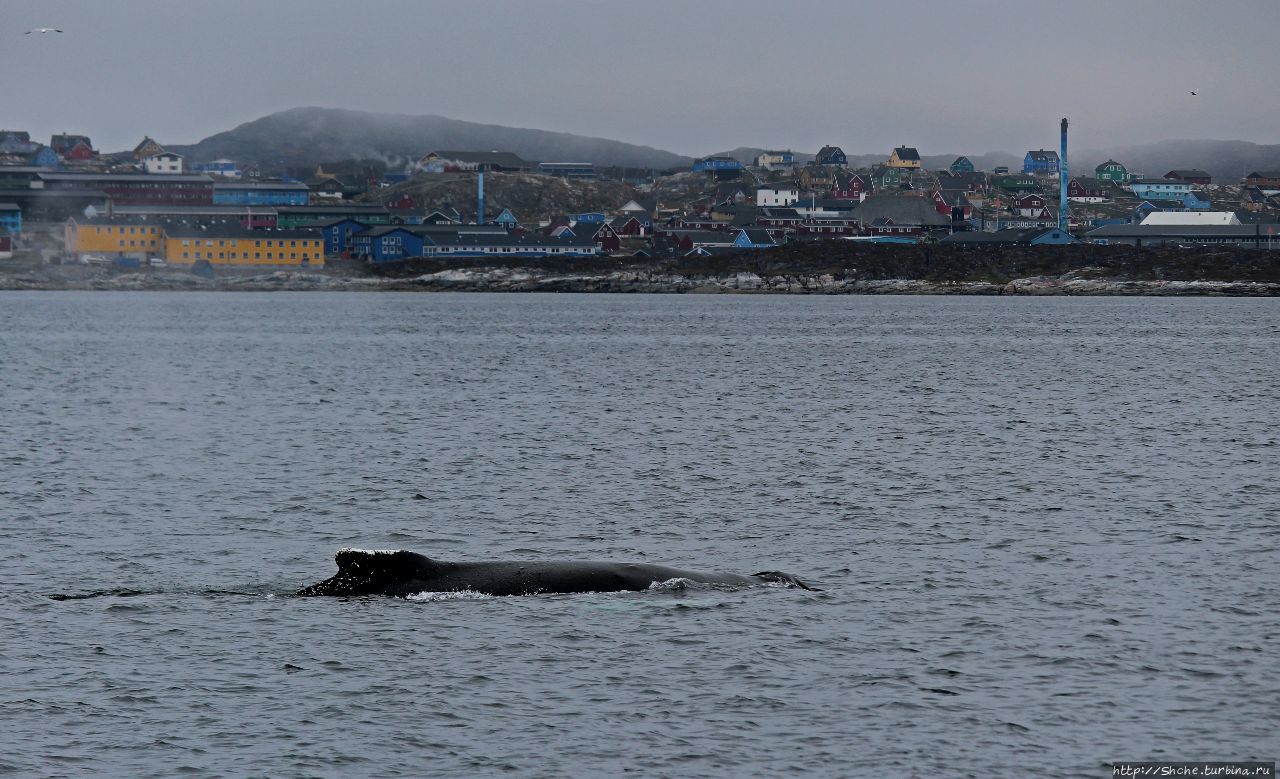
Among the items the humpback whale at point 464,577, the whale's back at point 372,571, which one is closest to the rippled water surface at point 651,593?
the humpback whale at point 464,577

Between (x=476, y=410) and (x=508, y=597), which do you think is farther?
(x=476, y=410)

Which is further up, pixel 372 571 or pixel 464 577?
pixel 372 571

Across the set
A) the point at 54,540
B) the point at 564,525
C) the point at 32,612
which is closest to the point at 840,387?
the point at 564,525

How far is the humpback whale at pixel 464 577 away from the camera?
86.8ft

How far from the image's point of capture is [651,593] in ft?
86.4

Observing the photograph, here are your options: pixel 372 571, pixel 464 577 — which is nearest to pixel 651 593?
pixel 464 577

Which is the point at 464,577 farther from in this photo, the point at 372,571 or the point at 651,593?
the point at 651,593

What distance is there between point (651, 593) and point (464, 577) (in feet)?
10.6

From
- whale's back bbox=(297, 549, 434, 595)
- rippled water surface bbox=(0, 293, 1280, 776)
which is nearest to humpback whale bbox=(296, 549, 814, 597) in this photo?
whale's back bbox=(297, 549, 434, 595)

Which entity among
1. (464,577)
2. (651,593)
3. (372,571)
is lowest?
(651,593)

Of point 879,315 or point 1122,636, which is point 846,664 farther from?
point 879,315

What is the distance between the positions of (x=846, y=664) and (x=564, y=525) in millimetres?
13810

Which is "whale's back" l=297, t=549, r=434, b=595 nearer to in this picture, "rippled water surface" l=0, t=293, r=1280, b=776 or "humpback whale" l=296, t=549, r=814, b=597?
"humpback whale" l=296, t=549, r=814, b=597

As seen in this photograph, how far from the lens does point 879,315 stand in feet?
611
